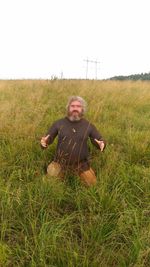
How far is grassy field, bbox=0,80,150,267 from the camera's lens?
7.70ft

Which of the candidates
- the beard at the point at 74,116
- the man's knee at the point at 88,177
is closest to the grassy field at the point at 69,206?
the man's knee at the point at 88,177

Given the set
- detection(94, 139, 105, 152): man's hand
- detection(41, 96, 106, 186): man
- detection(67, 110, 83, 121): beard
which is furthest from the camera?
detection(67, 110, 83, 121): beard

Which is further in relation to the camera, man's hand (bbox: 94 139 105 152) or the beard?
the beard

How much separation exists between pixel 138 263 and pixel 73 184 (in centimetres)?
131

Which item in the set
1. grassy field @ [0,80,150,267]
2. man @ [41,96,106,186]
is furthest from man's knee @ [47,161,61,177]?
grassy field @ [0,80,150,267]

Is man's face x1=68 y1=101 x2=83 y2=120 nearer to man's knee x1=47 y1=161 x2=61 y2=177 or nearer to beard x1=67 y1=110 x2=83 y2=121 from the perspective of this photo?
beard x1=67 y1=110 x2=83 y2=121

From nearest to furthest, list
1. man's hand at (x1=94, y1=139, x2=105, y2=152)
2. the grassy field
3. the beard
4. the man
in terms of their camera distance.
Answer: the grassy field → the man → man's hand at (x1=94, y1=139, x2=105, y2=152) → the beard

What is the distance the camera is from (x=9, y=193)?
9.61 feet

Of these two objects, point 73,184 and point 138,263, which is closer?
point 138,263

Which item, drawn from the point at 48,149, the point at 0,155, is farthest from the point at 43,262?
the point at 48,149

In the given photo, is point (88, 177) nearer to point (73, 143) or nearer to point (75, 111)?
point (73, 143)

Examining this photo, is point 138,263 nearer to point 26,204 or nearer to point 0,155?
point 26,204

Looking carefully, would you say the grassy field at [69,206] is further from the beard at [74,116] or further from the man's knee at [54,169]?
the beard at [74,116]

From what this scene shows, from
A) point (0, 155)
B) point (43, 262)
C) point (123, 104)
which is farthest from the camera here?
point (123, 104)
